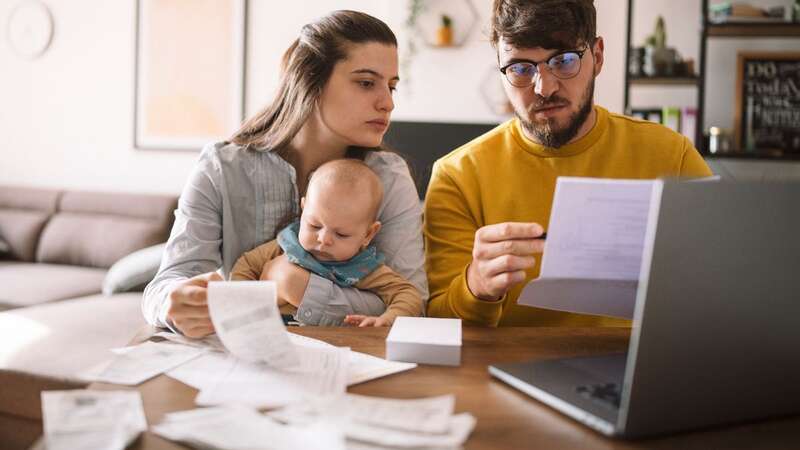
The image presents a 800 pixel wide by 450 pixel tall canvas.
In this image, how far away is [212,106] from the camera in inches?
165

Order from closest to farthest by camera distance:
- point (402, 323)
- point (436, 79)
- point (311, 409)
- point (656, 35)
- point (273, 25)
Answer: point (311, 409) → point (402, 323) → point (656, 35) → point (436, 79) → point (273, 25)

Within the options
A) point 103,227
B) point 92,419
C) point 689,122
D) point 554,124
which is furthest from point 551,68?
point 103,227

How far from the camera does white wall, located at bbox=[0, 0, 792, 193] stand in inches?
148

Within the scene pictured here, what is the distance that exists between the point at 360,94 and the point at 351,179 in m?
0.20

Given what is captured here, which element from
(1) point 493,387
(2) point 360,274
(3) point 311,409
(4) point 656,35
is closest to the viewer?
(3) point 311,409

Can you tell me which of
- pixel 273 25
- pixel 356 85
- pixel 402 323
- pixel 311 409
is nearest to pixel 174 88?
pixel 273 25

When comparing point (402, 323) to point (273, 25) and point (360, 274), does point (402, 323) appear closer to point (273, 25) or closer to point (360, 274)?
point (360, 274)

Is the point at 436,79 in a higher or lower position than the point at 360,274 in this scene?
higher

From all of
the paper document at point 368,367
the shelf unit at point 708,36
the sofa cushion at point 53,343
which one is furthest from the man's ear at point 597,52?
the shelf unit at point 708,36

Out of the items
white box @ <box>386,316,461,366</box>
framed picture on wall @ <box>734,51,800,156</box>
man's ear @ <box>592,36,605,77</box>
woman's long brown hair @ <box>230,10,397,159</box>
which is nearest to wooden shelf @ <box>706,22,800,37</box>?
framed picture on wall @ <box>734,51,800,156</box>

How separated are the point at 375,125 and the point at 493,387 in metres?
0.80

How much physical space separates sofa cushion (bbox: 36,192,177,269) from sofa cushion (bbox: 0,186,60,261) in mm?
58

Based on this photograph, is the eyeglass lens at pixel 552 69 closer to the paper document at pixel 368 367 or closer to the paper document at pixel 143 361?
the paper document at pixel 368 367

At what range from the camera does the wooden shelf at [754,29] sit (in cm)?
307
